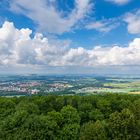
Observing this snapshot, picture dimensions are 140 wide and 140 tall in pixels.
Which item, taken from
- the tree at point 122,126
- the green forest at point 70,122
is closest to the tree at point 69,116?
the green forest at point 70,122

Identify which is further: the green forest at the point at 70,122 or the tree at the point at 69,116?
the tree at the point at 69,116

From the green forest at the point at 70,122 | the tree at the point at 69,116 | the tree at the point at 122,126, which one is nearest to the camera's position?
the tree at the point at 122,126

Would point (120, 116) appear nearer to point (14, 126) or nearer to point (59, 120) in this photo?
point (59, 120)

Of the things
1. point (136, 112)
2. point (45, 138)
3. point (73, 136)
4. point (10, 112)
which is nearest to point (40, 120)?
point (45, 138)

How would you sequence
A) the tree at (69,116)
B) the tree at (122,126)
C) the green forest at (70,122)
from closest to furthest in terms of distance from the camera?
the tree at (122,126), the green forest at (70,122), the tree at (69,116)

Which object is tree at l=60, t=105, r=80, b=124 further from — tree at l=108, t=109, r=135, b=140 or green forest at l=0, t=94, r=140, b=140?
tree at l=108, t=109, r=135, b=140

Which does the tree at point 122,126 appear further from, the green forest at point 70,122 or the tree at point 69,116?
the tree at point 69,116

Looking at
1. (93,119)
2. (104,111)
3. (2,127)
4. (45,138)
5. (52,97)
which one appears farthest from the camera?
(52,97)

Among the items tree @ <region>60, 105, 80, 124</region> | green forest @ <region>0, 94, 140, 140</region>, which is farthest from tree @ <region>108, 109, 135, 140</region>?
tree @ <region>60, 105, 80, 124</region>

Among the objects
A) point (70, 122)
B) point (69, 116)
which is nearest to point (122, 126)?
point (70, 122)
